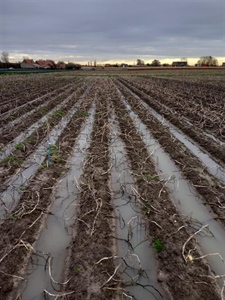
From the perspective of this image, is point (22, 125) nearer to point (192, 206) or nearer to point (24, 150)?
point (24, 150)

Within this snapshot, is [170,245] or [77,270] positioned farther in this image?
[170,245]

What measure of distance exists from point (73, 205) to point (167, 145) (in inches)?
173

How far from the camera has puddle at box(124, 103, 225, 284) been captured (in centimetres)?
417

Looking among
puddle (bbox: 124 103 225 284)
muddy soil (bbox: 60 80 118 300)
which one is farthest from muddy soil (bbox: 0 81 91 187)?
puddle (bbox: 124 103 225 284)

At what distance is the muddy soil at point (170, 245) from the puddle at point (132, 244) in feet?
0.38

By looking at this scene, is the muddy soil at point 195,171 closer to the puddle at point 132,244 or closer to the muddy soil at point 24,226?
the puddle at point 132,244

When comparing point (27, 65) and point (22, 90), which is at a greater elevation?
point (22, 90)

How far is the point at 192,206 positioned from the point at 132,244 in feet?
5.37

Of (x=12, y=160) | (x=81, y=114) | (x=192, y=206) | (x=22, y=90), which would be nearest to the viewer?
(x=192, y=206)

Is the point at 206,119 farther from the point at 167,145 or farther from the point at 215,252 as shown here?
the point at 215,252

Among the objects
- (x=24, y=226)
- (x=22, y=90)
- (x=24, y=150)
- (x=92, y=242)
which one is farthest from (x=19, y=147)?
(x=22, y=90)

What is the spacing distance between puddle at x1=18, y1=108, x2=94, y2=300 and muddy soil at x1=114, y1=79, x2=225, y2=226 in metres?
2.41

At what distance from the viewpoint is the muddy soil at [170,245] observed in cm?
339

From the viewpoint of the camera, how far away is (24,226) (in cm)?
458
